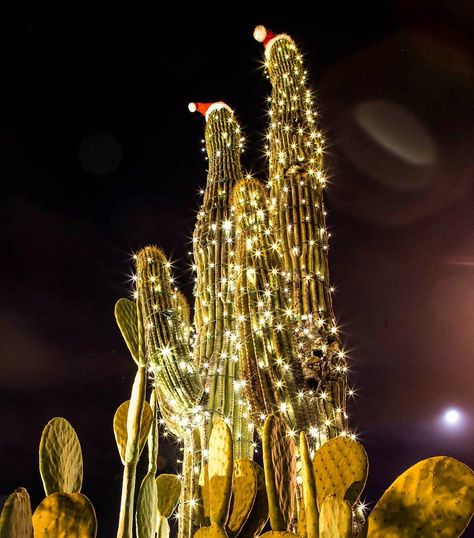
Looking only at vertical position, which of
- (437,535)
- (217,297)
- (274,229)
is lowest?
(437,535)

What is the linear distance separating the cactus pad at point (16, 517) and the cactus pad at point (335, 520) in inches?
32.8

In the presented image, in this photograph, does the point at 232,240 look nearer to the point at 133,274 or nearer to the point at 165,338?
the point at 133,274

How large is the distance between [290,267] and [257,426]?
1295 mm

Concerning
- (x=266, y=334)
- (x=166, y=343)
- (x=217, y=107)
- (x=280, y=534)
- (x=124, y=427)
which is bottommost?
(x=280, y=534)

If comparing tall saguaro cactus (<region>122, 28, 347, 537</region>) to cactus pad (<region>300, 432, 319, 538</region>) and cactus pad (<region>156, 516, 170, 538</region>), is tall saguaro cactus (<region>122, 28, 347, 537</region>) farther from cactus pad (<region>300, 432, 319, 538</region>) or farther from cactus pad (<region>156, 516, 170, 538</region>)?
cactus pad (<region>300, 432, 319, 538</region>)

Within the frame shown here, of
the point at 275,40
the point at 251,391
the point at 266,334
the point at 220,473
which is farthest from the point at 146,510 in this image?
the point at 275,40

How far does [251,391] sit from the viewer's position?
161 inches

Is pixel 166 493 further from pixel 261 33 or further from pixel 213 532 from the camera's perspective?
pixel 261 33

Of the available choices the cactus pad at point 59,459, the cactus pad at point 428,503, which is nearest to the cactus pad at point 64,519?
the cactus pad at point 59,459

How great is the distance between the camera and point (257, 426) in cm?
416

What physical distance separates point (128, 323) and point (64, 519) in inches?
38.5

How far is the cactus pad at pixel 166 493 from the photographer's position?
2945mm

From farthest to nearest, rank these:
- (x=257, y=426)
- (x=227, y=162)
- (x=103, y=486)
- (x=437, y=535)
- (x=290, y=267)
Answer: (x=103, y=486) → (x=227, y=162) → (x=290, y=267) → (x=257, y=426) → (x=437, y=535)

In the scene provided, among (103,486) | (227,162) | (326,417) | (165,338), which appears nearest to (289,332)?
(326,417)
